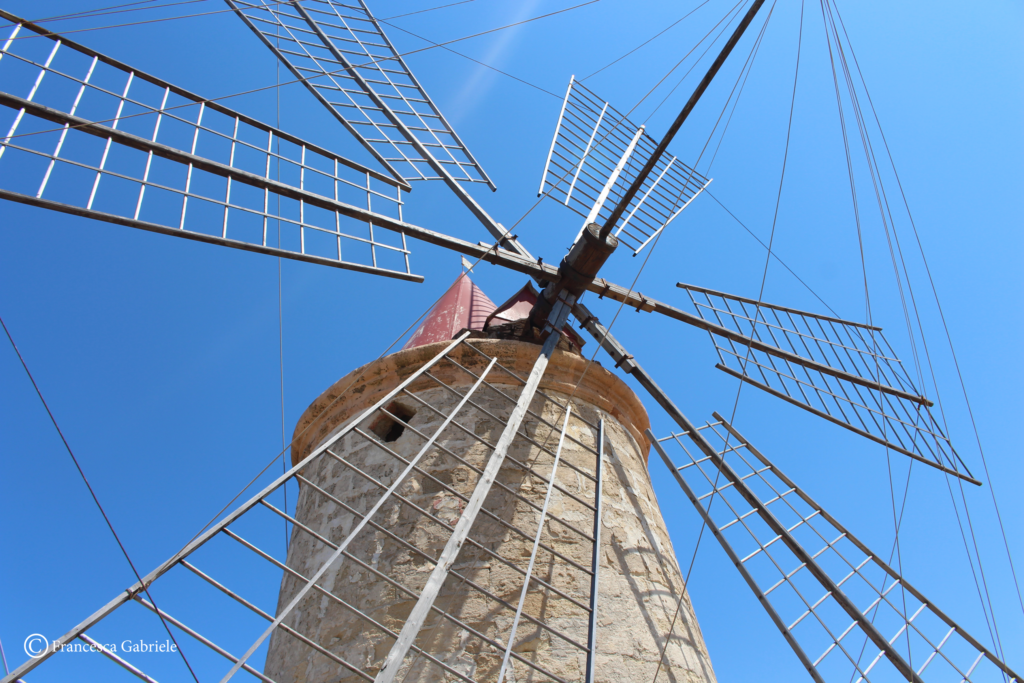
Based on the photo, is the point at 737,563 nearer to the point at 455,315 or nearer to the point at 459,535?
the point at 459,535

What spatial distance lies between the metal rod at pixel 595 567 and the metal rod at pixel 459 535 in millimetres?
460

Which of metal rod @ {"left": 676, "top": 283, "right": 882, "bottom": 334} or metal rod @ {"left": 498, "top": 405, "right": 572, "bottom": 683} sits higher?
metal rod @ {"left": 676, "top": 283, "right": 882, "bottom": 334}

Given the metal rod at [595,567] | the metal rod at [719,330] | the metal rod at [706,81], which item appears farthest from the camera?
the metal rod at [719,330]

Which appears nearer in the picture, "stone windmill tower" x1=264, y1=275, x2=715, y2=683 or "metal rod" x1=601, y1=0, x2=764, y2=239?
"stone windmill tower" x1=264, y1=275, x2=715, y2=683

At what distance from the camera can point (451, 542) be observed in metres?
2.52

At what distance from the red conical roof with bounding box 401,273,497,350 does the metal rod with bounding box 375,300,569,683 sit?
1367 millimetres

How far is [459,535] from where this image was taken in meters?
2.56

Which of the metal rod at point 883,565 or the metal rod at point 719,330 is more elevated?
the metal rod at point 719,330

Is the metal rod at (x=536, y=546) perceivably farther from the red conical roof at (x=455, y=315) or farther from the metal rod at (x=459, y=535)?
the red conical roof at (x=455, y=315)

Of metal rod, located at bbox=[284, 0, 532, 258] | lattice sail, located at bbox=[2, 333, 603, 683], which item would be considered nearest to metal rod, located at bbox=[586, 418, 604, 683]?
lattice sail, located at bbox=[2, 333, 603, 683]

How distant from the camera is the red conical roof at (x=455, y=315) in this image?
206 inches

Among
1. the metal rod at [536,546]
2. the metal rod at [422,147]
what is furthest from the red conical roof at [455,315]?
the metal rod at [536,546]

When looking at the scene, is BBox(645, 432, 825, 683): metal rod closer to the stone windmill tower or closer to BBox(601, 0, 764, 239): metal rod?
the stone windmill tower

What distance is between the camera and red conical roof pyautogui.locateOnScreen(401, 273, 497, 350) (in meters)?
5.23
